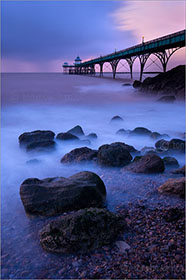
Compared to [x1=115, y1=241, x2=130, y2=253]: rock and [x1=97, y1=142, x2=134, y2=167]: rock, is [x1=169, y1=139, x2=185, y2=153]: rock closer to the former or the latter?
[x1=97, y1=142, x2=134, y2=167]: rock

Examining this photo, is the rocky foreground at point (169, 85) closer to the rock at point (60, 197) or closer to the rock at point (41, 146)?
the rock at point (41, 146)

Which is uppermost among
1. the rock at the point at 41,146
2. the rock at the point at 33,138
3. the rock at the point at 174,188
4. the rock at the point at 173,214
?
the rock at the point at 33,138

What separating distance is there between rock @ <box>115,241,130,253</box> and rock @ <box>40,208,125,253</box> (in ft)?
0.21

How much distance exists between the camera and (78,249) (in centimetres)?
213

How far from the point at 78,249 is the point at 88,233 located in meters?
0.17

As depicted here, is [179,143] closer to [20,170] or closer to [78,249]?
[20,170]

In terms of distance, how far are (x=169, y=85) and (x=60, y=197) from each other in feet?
55.3

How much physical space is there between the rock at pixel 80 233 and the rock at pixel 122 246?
64 millimetres

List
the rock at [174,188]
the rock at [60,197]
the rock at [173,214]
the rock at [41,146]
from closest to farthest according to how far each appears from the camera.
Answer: the rock at [173,214]
the rock at [60,197]
the rock at [174,188]
the rock at [41,146]

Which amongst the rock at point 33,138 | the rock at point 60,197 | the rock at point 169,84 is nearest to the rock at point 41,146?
the rock at point 33,138

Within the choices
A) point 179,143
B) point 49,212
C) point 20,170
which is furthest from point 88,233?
point 179,143

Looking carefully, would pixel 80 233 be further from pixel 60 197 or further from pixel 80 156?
pixel 80 156

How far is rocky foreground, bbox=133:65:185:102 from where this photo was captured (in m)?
15.2

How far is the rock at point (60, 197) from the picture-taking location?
8.96ft
